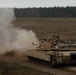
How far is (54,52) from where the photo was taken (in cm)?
2719

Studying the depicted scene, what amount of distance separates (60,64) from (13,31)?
12611 mm

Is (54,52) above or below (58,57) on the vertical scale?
above

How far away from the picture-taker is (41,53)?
1124 inches

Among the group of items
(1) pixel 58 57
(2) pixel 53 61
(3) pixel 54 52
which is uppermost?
(3) pixel 54 52

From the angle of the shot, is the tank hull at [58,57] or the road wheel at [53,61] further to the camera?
the road wheel at [53,61]

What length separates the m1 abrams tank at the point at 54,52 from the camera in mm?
26875

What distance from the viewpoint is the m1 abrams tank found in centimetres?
2688

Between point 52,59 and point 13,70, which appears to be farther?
point 52,59

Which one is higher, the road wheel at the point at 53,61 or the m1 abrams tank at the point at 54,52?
the m1 abrams tank at the point at 54,52

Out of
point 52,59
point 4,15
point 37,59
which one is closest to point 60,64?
point 52,59

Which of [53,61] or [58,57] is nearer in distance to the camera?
[58,57]

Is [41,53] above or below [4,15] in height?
below

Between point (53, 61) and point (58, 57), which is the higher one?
point (58, 57)

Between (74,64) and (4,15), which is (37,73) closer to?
(74,64)
